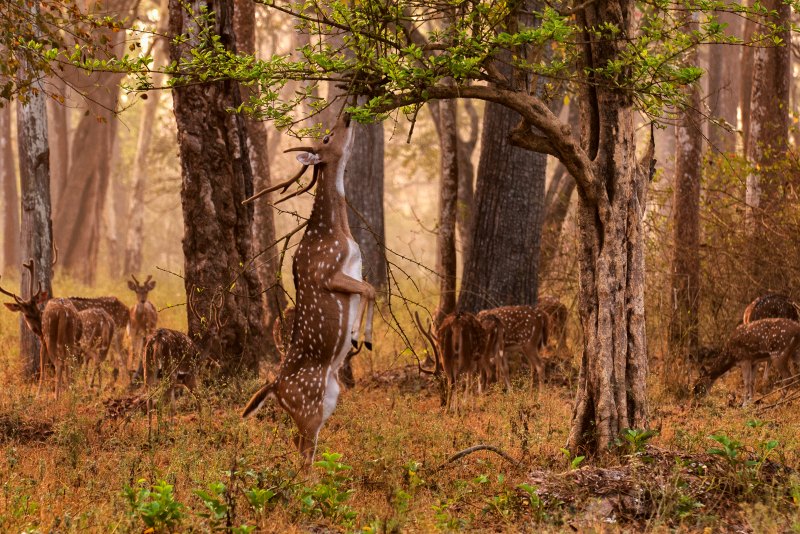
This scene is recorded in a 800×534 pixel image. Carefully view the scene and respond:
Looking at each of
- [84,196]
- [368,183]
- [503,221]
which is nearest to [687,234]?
[503,221]

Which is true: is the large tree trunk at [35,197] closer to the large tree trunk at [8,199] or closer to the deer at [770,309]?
the deer at [770,309]

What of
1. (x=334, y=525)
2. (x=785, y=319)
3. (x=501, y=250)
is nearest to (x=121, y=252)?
(x=501, y=250)

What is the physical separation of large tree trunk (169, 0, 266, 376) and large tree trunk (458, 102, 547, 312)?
3.43 m

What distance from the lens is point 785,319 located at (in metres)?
10.8

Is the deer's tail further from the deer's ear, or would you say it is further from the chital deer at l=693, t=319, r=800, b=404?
the chital deer at l=693, t=319, r=800, b=404

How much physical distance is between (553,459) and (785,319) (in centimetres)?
442

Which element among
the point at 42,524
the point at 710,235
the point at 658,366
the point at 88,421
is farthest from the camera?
the point at 710,235

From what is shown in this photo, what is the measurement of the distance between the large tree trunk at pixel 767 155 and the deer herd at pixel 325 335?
84cm

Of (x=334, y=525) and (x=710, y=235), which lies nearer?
(x=334, y=525)

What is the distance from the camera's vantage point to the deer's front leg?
7.43m

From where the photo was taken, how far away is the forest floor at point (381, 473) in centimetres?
607

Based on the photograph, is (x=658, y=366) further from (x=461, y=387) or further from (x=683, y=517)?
(x=683, y=517)

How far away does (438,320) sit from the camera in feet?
40.7

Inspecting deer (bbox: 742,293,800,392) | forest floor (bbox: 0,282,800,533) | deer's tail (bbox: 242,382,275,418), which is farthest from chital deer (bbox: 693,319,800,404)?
deer's tail (bbox: 242,382,275,418)
